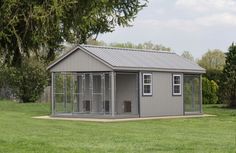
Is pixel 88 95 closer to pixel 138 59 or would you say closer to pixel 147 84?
pixel 147 84

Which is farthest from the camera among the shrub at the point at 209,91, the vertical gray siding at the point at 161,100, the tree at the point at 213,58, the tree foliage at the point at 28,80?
the tree at the point at 213,58

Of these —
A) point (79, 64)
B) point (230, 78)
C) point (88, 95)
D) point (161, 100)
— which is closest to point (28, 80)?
point (88, 95)

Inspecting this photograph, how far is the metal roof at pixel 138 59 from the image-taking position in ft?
89.7

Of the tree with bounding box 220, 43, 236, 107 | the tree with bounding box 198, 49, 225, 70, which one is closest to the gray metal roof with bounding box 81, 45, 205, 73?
the tree with bounding box 220, 43, 236, 107

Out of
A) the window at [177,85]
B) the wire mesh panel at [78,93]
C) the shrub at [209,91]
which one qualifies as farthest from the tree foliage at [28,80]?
the window at [177,85]

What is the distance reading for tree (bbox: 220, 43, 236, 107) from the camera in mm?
36156

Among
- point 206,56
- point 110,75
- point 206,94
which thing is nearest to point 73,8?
point 110,75

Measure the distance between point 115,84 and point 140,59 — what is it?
249 cm

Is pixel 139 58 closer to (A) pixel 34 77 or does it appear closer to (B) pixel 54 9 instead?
(A) pixel 34 77

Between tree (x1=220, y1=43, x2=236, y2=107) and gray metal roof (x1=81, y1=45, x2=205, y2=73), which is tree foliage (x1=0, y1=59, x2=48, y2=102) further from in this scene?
tree (x1=220, y1=43, x2=236, y2=107)

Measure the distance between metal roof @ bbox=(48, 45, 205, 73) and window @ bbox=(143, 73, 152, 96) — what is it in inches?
16.3

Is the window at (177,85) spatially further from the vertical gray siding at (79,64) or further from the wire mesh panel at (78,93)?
the vertical gray siding at (79,64)

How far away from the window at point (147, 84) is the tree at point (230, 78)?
930cm

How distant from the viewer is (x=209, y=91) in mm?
41000
